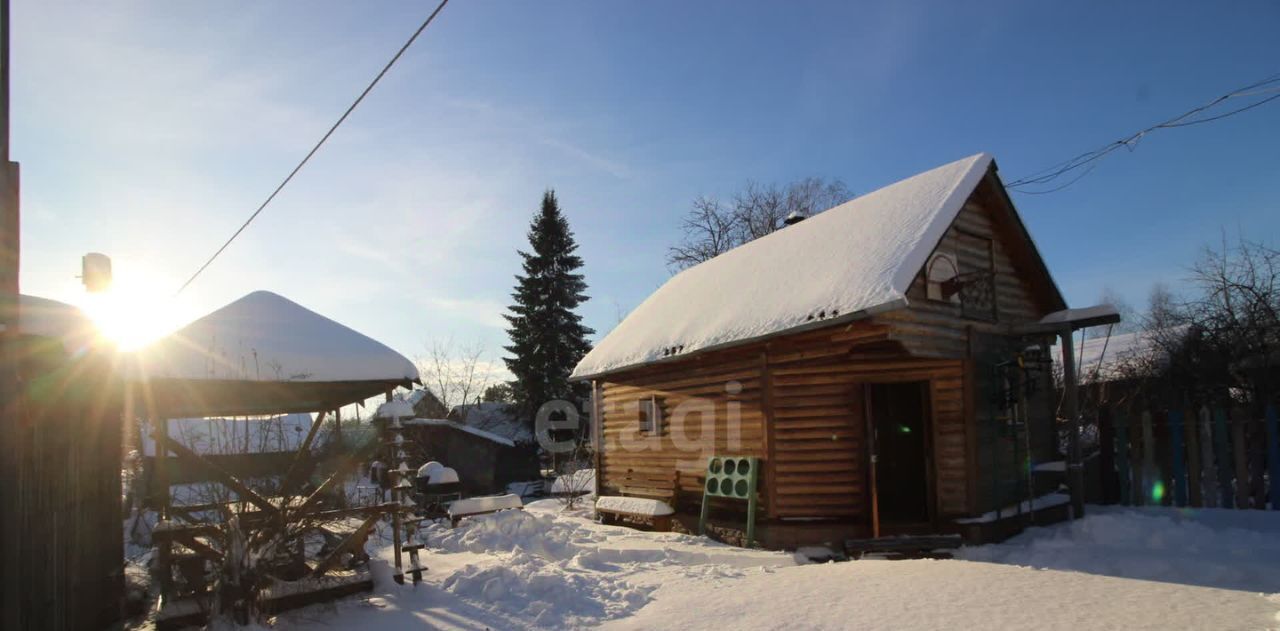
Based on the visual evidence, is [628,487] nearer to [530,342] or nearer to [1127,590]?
[1127,590]

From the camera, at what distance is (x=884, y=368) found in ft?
34.6

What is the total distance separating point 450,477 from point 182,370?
11.3 meters

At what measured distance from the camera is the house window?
13570 millimetres

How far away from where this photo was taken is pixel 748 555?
9836 millimetres

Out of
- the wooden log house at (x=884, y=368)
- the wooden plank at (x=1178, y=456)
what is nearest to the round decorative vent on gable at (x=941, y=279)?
the wooden log house at (x=884, y=368)

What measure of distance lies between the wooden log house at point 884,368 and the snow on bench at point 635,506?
36 centimetres

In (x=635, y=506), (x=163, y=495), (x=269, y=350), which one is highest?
(x=269, y=350)

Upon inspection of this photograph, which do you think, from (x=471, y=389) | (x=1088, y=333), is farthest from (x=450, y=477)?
(x=1088, y=333)

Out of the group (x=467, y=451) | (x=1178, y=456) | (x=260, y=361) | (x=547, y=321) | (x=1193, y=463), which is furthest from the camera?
(x=547, y=321)

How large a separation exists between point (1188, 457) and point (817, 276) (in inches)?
236

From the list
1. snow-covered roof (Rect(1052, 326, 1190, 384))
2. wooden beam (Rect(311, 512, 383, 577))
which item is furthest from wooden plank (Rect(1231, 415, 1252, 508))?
wooden beam (Rect(311, 512, 383, 577))

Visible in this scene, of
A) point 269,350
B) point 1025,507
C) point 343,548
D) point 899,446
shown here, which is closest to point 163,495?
point 343,548

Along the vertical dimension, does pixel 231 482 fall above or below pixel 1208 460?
above

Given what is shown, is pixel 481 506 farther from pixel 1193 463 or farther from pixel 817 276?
pixel 1193 463
